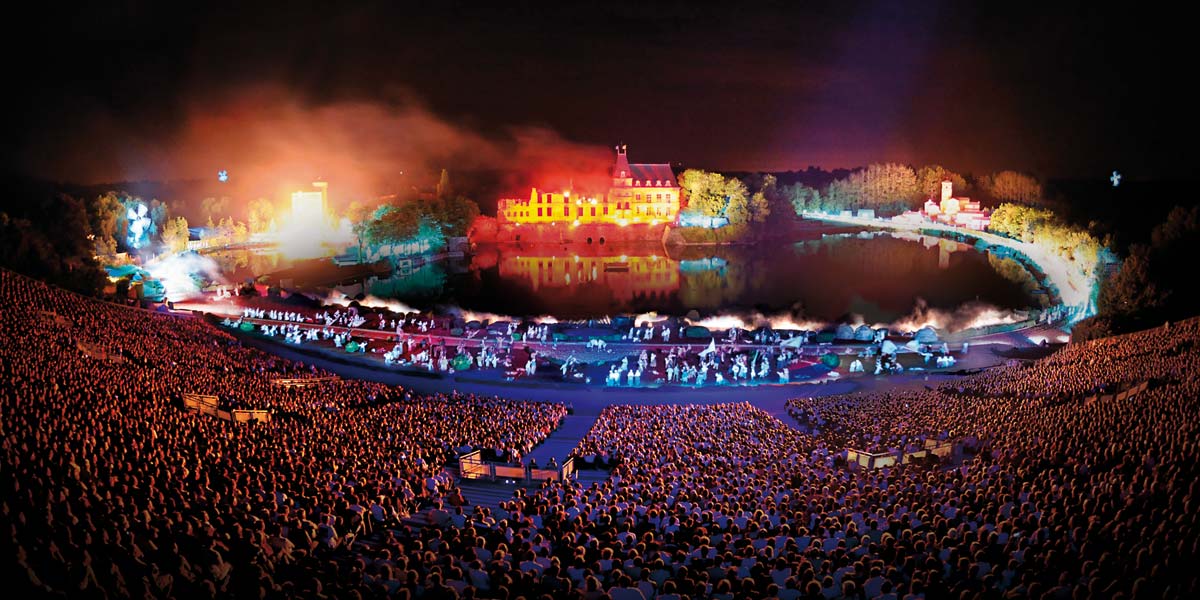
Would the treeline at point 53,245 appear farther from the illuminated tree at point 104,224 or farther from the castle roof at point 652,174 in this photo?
the castle roof at point 652,174

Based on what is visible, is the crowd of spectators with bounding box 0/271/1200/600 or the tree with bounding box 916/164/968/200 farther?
the tree with bounding box 916/164/968/200

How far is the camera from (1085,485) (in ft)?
36.0

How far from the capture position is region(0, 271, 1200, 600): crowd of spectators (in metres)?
8.42

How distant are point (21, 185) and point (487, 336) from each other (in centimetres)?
4955

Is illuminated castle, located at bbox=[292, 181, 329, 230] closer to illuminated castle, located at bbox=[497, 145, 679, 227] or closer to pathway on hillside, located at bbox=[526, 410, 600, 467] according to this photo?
illuminated castle, located at bbox=[497, 145, 679, 227]

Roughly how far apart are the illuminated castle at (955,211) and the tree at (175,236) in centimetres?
9551

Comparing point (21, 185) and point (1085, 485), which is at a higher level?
point (21, 185)

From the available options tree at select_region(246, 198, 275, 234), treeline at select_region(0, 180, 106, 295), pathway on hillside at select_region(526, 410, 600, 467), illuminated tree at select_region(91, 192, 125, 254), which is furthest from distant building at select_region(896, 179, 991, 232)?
illuminated tree at select_region(91, 192, 125, 254)

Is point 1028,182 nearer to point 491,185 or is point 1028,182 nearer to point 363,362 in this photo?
point 491,185

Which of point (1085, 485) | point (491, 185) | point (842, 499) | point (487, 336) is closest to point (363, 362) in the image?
point (487, 336)

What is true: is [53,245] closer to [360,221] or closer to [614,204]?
[360,221]

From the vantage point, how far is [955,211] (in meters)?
112

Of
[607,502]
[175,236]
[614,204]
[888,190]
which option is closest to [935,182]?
[888,190]

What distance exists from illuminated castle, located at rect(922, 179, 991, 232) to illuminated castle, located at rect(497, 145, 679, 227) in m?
40.3
